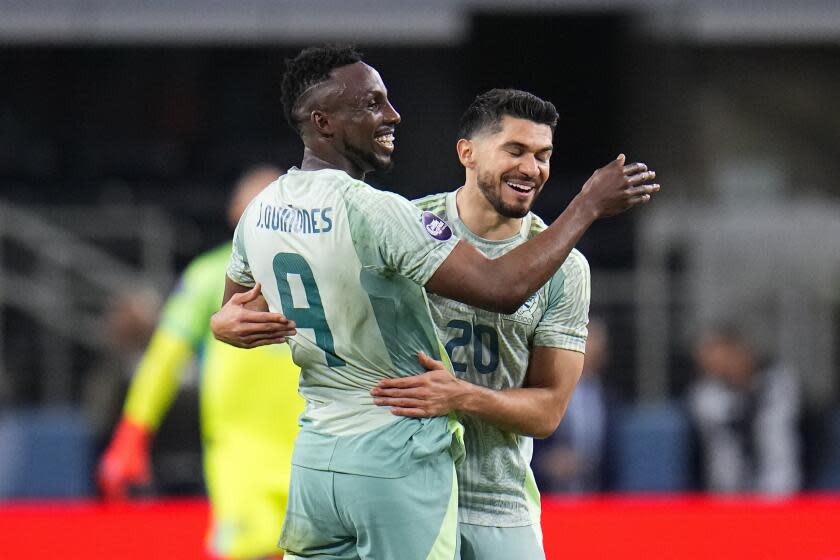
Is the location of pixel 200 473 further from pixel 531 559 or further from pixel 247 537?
pixel 531 559

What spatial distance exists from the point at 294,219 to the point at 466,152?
1.76ft

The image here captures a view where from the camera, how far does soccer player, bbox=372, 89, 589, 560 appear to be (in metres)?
3.37

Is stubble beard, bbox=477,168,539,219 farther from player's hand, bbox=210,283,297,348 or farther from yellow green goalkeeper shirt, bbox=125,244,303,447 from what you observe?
yellow green goalkeeper shirt, bbox=125,244,303,447

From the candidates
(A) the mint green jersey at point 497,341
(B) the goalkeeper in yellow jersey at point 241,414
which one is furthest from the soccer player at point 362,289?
(B) the goalkeeper in yellow jersey at point 241,414

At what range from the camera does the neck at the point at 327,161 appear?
10.7 ft

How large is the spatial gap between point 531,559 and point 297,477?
67 cm

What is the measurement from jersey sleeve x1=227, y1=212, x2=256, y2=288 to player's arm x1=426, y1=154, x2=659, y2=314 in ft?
1.92

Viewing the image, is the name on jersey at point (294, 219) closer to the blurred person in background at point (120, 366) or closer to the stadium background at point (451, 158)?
the blurred person in background at point (120, 366)

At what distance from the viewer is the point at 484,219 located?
350cm

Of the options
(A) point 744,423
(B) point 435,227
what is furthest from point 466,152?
(A) point 744,423

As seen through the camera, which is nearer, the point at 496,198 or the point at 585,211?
the point at 585,211

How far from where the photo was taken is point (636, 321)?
10195 mm

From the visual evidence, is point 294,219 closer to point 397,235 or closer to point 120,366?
point 397,235

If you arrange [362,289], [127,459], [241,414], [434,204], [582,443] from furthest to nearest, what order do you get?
1. [582,443]
2. [127,459]
3. [241,414]
4. [434,204]
5. [362,289]
